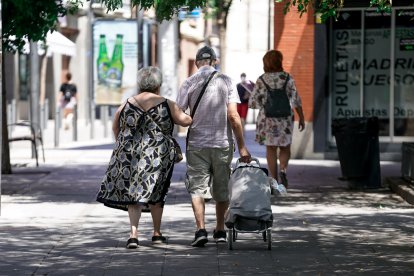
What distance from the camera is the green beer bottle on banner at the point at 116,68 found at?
30.3 metres

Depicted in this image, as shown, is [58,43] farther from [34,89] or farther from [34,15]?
[34,15]

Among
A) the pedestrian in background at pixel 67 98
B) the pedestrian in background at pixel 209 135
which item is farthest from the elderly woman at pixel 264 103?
the pedestrian in background at pixel 67 98

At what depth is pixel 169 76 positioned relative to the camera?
34312 mm

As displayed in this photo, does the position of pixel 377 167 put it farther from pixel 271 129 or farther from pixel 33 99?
pixel 33 99

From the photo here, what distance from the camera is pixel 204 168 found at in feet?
35.9

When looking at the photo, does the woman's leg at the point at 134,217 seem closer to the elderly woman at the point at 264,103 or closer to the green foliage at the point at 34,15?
the green foliage at the point at 34,15

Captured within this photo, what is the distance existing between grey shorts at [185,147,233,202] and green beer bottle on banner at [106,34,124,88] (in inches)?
770

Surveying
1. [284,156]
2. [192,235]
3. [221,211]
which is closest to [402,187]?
[284,156]

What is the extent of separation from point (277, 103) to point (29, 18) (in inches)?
135

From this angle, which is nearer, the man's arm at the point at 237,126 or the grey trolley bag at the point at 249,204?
the grey trolley bag at the point at 249,204

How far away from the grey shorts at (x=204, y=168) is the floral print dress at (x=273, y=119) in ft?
15.3

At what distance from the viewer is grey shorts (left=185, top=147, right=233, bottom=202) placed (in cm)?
1094

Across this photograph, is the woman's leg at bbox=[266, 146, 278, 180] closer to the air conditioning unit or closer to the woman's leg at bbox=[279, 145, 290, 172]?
the woman's leg at bbox=[279, 145, 290, 172]

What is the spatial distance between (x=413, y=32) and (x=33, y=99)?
26.0 feet
